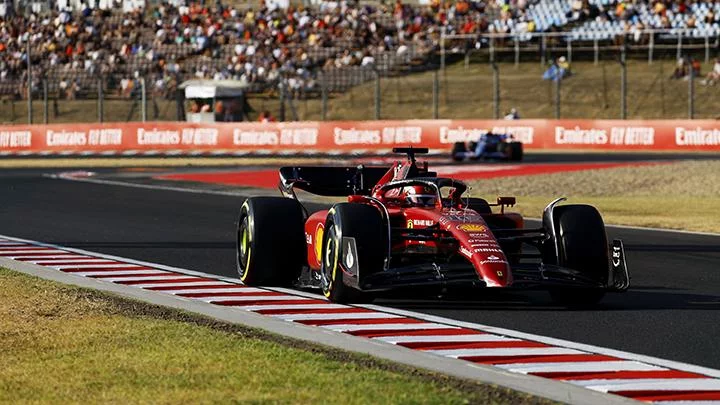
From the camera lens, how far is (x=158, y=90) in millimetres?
49500

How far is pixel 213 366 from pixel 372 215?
117 inches

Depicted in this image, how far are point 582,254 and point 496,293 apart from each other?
1040 millimetres

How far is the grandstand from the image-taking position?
49.9 m

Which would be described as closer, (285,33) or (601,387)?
(601,387)

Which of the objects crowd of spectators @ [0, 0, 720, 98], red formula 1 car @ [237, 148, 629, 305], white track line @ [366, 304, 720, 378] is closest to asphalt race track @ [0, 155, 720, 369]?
white track line @ [366, 304, 720, 378]

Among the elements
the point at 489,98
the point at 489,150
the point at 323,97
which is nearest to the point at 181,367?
the point at 489,150

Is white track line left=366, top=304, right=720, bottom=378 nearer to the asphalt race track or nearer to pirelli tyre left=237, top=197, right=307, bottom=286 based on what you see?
the asphalt race track

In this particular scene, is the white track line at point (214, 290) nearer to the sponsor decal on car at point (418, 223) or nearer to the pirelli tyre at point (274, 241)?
the pirelli tyre at point (274, 241)

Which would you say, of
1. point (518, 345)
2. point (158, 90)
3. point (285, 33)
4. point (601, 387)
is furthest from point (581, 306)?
point (285, 33)

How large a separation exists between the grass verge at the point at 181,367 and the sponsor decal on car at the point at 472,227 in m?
1.93

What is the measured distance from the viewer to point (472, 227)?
10836mm

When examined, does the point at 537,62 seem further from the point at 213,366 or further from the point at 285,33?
the point at 213,366

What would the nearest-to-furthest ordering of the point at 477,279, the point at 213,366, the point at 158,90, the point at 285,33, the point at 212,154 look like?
1. the point at 213,366
2. the point at 477,279
3. the point at 212,154
4. the point at 158,90
5. the point at 285,33

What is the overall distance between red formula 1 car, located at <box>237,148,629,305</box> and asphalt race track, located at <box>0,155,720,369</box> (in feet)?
0.94
